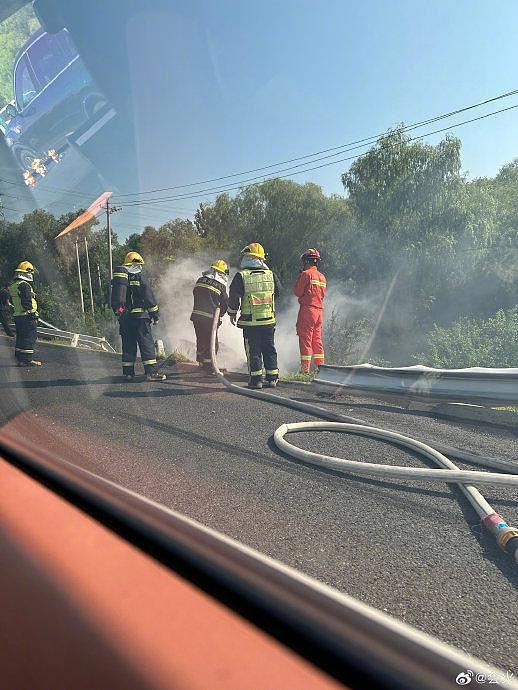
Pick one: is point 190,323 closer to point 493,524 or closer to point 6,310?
point 6,310

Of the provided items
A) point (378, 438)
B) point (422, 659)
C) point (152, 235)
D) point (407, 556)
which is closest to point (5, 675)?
point (422, 659)

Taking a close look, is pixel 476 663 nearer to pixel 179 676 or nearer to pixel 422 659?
pixel 422 659

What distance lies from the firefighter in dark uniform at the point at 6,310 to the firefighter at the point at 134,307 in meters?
1.79

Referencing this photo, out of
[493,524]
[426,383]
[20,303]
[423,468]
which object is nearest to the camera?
[493,524]

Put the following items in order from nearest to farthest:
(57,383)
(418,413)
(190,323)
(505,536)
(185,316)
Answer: (505,536), (418,413), (57,383), (190,323), (185,316)

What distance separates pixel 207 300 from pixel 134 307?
132cm

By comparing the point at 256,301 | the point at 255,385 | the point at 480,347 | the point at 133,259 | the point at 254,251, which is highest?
the point at 133,259

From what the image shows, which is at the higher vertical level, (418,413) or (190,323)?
(190,323)

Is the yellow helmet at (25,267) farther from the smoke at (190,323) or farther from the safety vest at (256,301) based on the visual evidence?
the smoke at (190,323)

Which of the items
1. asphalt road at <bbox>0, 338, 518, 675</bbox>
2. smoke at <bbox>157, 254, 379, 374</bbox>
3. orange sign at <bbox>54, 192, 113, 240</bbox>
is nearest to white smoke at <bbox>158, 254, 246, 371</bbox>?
smoke at <bbox>157, 254, 379, 374</bbox>

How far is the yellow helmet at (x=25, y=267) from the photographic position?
250 inches

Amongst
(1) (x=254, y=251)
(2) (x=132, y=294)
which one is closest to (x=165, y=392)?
(2) (x=132, y=294)

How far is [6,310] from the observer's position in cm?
718

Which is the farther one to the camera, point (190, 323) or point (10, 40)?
point (190, 323)
